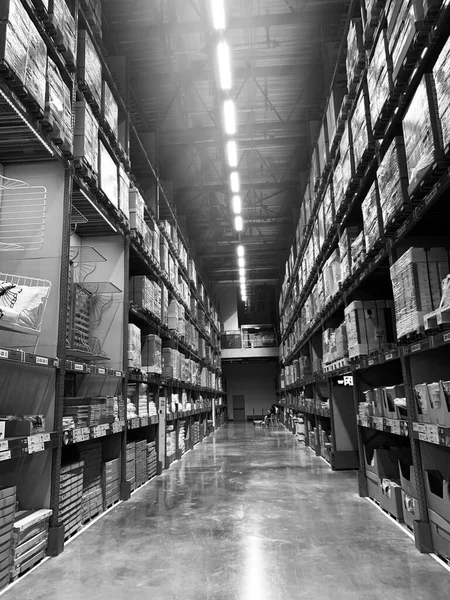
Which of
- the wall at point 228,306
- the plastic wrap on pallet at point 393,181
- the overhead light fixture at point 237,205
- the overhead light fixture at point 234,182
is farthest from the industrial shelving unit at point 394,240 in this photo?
the wall at point 228,306

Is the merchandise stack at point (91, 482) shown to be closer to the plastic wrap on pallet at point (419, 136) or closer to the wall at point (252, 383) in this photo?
the plastic wrap on pallet at point (419, 136)

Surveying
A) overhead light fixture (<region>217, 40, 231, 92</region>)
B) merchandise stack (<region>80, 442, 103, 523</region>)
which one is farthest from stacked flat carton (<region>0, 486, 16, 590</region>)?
overhead light fixture (<region>217, 40, 231, 92</region>)

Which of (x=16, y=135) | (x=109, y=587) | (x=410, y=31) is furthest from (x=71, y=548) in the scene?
(x=410, y=31)

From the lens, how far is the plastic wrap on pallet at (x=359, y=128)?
5129mm

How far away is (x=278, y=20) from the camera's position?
27.8 ft

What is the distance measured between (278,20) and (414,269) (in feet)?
22.8

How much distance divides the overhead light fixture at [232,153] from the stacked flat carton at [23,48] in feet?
20.8

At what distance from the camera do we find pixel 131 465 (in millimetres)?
6590

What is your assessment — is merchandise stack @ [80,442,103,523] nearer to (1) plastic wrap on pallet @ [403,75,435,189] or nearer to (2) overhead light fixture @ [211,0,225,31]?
(1) plastic wrap on pallet @ [403,75,435,189]

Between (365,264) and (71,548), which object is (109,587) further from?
(365,264)

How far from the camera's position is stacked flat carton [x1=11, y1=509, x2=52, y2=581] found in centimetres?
334

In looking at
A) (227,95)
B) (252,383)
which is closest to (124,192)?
(227,95)

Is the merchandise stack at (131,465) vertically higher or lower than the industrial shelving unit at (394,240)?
lower

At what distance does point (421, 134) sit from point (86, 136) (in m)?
3.67
